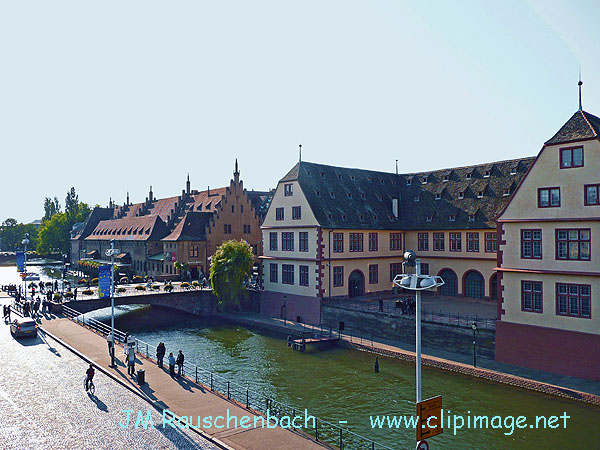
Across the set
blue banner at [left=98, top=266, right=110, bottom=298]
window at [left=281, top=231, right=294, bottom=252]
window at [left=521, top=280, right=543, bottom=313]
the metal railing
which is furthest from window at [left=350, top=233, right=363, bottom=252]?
blue banner at [left=98, top=266, right=110, bottom=298]

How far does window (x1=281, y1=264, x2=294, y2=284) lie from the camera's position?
170ft

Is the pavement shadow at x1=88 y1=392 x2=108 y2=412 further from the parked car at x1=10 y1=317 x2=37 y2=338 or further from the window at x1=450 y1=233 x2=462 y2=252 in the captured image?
the window at x1=450 y1=233 x2=462 y2=252

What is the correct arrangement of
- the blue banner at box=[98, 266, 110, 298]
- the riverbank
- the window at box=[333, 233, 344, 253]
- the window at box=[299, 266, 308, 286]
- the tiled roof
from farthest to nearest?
the tiled roof
the window at box=[299, 266, 308, 286]
the window at box=[333, 233, 344, 253]
the blue banner at box=[98, 266, 110, 298]
the riverbank

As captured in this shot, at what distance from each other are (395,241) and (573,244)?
25.3m

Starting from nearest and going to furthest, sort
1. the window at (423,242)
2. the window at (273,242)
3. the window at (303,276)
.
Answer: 1. the window at (303,276)
2. the window at (423,242)
3. the window at (273,242)

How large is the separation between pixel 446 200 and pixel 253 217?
35.6 metres

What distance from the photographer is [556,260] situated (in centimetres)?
3183

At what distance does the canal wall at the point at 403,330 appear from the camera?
3547cm

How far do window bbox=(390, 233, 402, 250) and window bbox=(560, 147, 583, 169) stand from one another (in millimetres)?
24981

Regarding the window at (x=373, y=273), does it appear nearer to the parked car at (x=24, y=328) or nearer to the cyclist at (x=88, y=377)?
the parked car at (x=24, y=328)

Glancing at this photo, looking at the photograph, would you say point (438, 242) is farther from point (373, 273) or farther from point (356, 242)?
point (356, 242)

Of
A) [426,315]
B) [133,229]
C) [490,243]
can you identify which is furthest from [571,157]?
[133,229]

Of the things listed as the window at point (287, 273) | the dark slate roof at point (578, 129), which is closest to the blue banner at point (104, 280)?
the window at point (287, 273)

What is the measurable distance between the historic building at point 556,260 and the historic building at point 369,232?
14.1m
